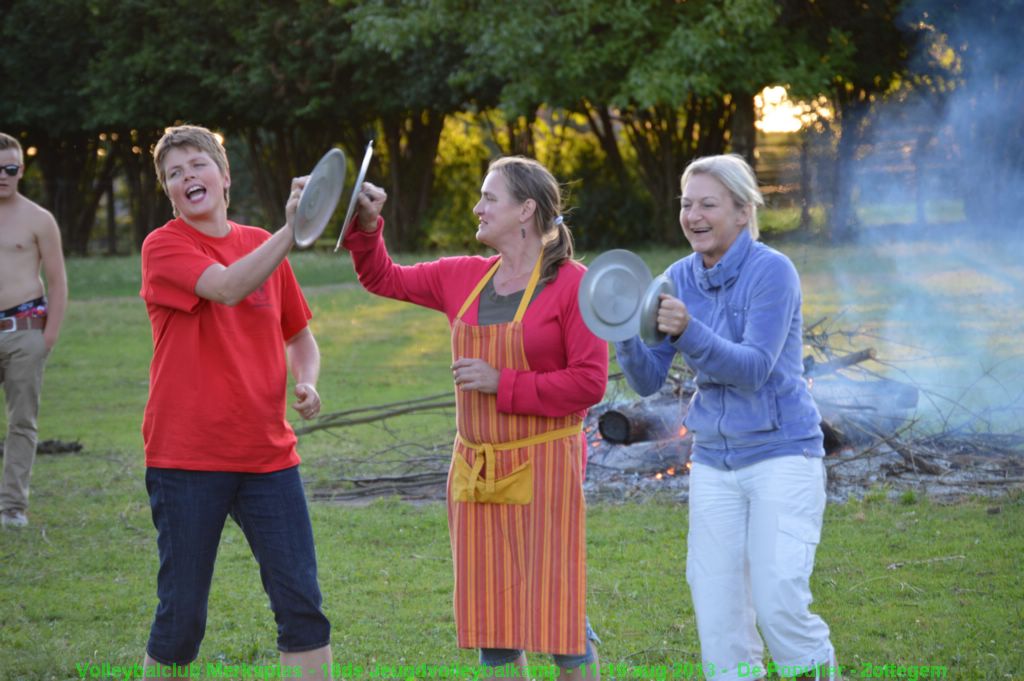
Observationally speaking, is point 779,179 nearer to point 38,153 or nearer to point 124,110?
point 124,110

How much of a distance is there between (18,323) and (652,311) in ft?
16.6

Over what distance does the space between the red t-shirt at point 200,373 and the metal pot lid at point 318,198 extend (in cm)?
36

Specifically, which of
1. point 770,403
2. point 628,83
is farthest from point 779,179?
point 770,403

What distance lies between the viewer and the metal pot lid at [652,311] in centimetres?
361

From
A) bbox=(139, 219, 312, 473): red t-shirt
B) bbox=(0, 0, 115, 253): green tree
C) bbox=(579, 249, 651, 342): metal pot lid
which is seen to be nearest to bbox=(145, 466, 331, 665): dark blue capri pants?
bbox=(139, 219, 312, 473): red t-shirt

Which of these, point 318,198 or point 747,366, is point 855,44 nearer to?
point 747,366

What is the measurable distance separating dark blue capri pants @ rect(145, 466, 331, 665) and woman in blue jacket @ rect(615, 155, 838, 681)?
1225 millimetres

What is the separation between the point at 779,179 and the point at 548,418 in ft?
60.6

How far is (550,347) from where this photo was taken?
407 centimetres

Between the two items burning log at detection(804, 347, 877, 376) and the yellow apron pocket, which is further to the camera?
burning log at detection(804, 347, 877, 376)

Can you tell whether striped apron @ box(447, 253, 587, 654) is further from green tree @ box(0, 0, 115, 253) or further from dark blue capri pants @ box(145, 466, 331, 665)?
green tree @ box(0, 0, 115, 253)

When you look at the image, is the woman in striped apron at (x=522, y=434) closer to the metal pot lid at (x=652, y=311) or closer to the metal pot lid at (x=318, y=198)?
the metal pot lid at (x=318, y=198)

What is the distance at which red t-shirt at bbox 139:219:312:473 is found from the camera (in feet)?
13.1

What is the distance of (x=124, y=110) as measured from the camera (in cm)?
3278
